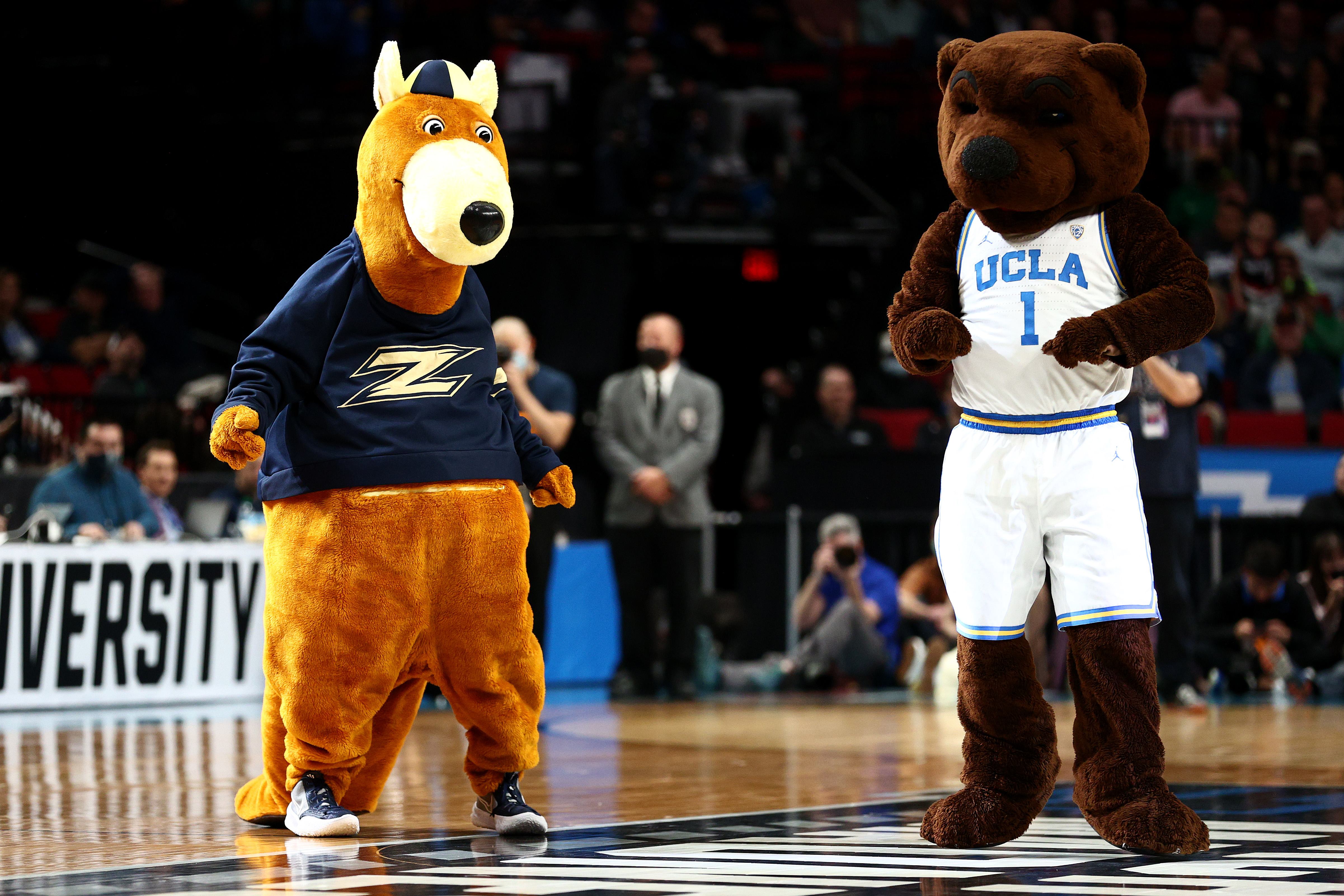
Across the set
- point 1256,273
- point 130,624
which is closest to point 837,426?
point 1256,273

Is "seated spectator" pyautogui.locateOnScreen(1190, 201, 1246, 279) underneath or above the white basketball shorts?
above

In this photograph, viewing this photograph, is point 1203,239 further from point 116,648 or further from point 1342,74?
point 116,648

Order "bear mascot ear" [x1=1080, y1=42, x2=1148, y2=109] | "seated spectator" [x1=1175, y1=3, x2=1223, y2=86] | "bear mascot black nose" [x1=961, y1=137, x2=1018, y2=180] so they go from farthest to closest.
Answer: "seated spectator" [x1=1175, y1=3, x2=1223, y2=86]
"bear mascot ear" [x1=1080, y1=42, x2=1148, y2=109]
"bear mascot black nose" [x1=961, y1=137, x2=1018, y2=180]

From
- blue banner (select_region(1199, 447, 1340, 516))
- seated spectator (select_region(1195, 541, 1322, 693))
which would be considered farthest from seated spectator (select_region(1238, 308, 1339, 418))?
seated spectator (select_region(1195, 541, 1322, 693))

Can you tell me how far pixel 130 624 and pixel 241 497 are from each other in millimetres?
1578

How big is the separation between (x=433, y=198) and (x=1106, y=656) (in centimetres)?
Result: 194

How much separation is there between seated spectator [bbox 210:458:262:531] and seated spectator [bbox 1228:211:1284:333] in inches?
300

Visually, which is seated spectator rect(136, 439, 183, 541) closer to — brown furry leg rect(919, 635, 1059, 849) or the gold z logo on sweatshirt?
the gold z logo on sweatshirt

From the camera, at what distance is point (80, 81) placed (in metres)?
15.6

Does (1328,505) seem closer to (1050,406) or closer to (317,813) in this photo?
(1050,406)

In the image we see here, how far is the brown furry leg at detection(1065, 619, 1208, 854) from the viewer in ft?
13.8

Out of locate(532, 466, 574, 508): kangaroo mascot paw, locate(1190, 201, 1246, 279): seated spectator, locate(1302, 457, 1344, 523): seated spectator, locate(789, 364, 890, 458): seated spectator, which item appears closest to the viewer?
locate(532, 466, 574, 508): kangaroo mascot paw

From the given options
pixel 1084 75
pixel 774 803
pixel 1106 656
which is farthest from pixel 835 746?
pixel 1084 75

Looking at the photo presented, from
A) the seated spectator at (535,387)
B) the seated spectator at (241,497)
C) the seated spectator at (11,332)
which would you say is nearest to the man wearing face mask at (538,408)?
the seated spectator at (535,387)
